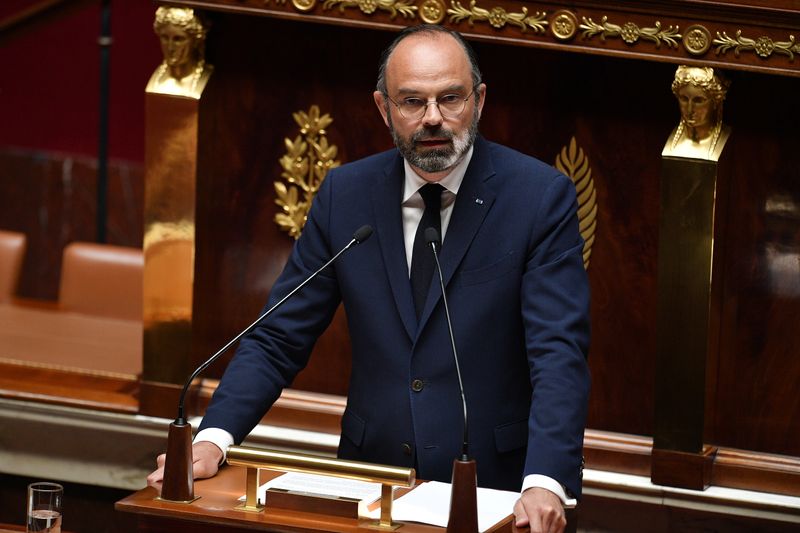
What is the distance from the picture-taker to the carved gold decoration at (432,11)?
3449 millimetres

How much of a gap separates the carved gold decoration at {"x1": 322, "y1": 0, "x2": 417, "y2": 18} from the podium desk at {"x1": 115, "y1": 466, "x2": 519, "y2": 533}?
1500 millimetres

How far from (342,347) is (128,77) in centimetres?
320

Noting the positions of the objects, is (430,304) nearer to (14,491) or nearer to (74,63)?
(14,491)

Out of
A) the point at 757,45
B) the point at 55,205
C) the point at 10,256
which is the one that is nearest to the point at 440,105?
the point at 757,45

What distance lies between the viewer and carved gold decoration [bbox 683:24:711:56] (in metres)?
3.25

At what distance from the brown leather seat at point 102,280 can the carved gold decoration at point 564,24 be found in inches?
64.5

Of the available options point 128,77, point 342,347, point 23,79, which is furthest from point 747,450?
point 23,79

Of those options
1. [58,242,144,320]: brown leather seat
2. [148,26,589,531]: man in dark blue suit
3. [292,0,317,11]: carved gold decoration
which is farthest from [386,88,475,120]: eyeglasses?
[58,242,144,320]: brown leather seat

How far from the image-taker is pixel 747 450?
138 inches

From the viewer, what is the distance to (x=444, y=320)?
8.81ft

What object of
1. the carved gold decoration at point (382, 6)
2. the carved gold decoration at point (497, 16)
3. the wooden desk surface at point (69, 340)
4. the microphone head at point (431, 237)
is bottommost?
the wooden desk surface at point (69, 340)

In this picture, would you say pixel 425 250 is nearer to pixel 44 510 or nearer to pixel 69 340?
pixel 44 510

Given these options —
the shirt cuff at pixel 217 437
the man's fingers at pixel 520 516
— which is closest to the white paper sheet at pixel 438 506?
the man's fingers at pixel 520 516

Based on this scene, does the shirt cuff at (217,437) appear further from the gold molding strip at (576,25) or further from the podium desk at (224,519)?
the gold molding strip at (576,25)
